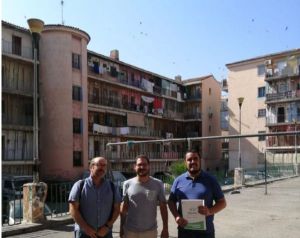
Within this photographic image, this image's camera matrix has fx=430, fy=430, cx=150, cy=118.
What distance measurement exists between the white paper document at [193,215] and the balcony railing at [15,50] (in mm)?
32373

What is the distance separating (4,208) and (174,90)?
42007mm

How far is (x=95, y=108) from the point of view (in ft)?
142

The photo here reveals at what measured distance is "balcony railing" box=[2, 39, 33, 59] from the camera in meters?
34.9

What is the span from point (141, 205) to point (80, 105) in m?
34.6

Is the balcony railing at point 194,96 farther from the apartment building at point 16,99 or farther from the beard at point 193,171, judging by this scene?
the beard at point 193,171

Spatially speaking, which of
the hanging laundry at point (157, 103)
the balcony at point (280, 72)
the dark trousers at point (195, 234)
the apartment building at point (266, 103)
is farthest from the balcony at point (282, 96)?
the dark trousers at point (195, 234)

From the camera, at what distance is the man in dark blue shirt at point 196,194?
205 inches

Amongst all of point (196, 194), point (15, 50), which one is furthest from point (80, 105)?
point (196, 194)

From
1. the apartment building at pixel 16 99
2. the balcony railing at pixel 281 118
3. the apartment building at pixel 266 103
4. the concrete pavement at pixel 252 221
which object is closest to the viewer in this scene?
the concrete pavement at pixel 252 221

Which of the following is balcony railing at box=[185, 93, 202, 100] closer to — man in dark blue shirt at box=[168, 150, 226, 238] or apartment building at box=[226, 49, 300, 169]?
apartment building at box=[226, 49, 300, 169]

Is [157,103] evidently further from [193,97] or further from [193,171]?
[193,171]

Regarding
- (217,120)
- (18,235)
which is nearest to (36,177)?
(18,235)

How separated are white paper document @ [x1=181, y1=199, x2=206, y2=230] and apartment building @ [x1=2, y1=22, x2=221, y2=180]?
2258 centimetres

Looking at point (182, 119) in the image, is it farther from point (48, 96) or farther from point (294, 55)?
point (48, 96)
